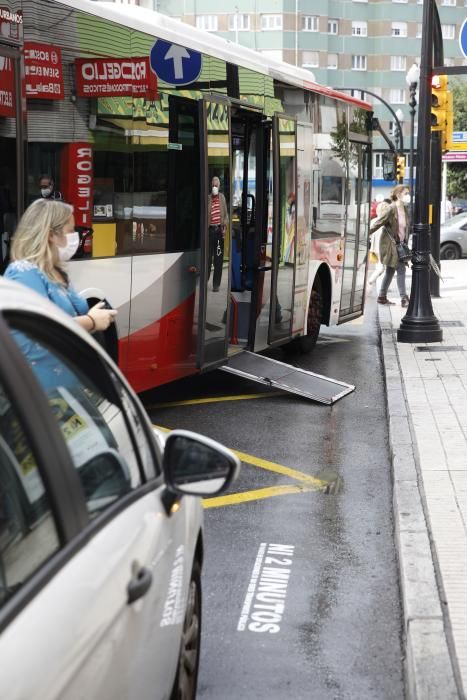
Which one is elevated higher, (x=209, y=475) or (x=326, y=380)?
(x=209, y=475)

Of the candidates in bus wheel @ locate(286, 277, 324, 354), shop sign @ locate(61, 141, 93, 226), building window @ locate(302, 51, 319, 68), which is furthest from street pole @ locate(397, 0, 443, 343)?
building window @ locate(302, 51, 319, 68)

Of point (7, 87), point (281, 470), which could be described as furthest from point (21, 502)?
point (281, 470)

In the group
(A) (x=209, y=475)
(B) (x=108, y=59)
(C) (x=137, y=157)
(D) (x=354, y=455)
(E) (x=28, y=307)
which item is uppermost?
(B) (x=108, y=59)

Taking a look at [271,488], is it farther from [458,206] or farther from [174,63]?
[458,206]

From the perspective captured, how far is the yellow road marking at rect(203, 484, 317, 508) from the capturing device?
7.53 meters

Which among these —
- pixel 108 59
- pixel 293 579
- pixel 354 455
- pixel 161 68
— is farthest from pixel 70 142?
pixel 293 579

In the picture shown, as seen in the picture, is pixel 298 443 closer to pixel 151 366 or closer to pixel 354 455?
pixel 354 455

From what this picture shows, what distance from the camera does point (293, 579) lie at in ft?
19.6

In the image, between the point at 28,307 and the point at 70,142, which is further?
the point at 70,142

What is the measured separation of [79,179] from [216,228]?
2.33 m

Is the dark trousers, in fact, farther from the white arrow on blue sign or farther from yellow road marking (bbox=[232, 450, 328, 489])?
yellow road marking (bbox=[232, 450, 328, 489])

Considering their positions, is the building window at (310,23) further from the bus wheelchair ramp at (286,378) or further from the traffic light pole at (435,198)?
the bus wheelchair ramp at (286,378)

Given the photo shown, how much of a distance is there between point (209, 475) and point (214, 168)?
7.54 meters

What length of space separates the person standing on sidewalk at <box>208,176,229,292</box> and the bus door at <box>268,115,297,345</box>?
5.25 ft
